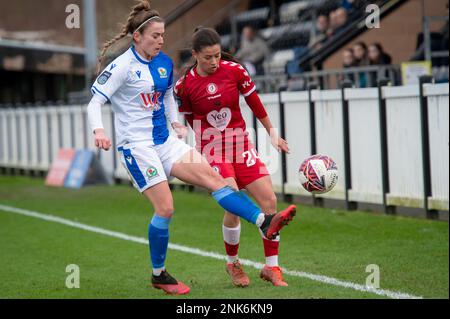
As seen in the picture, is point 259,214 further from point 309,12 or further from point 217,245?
point 309,12

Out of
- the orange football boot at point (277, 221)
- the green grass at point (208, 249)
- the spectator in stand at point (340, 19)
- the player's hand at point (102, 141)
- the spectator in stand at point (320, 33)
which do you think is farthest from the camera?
the spectator in stand at point (320, 33)

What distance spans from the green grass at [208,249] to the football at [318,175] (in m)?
0.82

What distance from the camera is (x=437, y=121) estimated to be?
12.0 meters

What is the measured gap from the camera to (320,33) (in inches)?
832

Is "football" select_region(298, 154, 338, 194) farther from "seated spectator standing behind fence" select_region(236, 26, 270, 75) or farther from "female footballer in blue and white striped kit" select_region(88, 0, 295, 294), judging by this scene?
"seated spectator standing behind fence" select_region(236, 26, 270, 75)

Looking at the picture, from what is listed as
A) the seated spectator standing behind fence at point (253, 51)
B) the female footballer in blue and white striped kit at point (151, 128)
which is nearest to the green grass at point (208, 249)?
the female footballer in blue and white striped kit at point (151, 128)

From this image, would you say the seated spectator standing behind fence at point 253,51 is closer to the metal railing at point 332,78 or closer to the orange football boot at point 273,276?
the metal railing at point 332,78

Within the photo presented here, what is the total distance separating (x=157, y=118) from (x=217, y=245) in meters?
3.15

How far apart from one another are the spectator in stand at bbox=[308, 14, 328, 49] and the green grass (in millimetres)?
5888

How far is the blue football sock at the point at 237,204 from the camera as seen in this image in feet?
24.8

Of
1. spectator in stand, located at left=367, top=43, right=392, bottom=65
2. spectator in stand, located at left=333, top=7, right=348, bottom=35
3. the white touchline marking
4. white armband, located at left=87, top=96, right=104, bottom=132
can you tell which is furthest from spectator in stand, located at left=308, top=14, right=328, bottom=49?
white armband, located at left=87, top=96, right=104, bottom=132

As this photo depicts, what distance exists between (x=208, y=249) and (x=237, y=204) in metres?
3.05

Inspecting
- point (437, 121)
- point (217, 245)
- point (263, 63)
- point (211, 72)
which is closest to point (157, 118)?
point (211, 72)

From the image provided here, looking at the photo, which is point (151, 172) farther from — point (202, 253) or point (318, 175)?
point (202, 253)
